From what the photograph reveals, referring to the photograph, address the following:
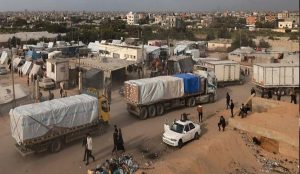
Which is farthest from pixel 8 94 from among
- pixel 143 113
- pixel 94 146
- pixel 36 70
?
pixel 36 70

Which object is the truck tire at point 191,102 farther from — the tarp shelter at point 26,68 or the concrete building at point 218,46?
the concrete building at point 218,46

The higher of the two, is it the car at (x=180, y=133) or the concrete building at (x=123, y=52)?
the concrete building at (x=123, y=52)

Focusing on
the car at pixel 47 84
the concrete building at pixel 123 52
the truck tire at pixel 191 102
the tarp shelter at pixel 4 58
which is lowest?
the truck tire at pixel 191 102

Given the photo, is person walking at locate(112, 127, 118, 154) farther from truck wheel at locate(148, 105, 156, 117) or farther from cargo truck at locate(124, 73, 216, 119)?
truck wheel at locate(148, 105, 156, 117)

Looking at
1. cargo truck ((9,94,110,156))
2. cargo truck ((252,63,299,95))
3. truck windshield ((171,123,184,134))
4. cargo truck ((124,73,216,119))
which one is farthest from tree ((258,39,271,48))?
cargo truck ((9,94,110,156))

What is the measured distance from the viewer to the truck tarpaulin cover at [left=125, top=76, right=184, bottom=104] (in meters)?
20.4

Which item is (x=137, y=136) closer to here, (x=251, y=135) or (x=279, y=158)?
(x=251, y=135)

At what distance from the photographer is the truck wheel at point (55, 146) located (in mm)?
15578

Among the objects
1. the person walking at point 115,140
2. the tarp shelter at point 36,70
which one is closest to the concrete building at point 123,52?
the tarp shelter at point 36,70

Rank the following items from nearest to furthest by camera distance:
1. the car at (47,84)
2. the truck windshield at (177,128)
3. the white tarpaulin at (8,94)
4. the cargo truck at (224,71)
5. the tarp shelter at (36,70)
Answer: the truck windshield at (177,128) → the white tarpaulin at (8,94) → the car at (47,84) → the cargo truck at (224,71) → the tarp shelter at (36,70)

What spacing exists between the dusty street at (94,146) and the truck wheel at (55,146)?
0.20m

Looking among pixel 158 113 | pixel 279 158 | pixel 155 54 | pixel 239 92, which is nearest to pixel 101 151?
pixel 158 113

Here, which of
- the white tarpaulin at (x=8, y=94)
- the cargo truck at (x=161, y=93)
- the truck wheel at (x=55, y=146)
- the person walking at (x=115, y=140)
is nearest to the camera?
the person walking at (x=115, y=140)

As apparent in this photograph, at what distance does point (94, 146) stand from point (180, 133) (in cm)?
390
